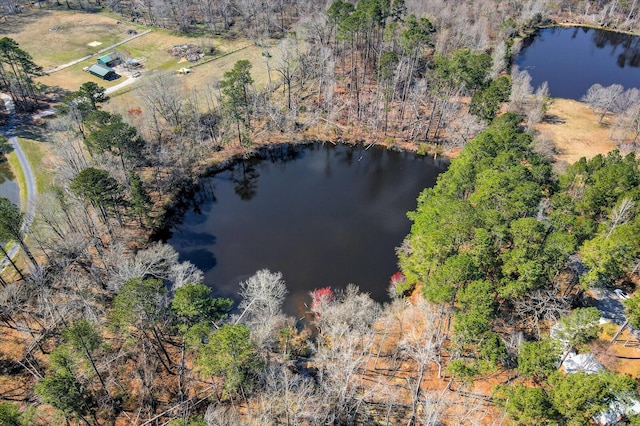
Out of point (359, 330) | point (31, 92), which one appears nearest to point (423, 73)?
point (359, 330)

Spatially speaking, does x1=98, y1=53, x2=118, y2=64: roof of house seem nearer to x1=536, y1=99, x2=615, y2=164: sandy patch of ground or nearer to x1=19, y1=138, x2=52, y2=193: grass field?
x1=19, y1=138, x2=52, y2=193: grass field

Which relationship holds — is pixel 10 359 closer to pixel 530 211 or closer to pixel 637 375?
pixel 530 211

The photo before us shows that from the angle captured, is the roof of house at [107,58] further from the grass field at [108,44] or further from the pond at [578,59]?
the pond at [578,59]

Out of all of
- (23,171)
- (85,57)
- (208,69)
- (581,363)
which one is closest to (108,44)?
(85,57)

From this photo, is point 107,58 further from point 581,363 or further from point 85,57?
point 581,363

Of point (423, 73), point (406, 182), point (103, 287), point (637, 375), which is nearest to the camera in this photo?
point (637, 375)

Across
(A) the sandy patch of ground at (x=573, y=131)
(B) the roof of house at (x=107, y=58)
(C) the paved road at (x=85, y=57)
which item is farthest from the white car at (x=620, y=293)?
(C) the paved road at (x=85, y=57)
